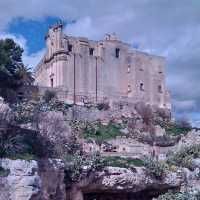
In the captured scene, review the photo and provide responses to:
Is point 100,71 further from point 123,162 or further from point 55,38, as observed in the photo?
point 123,162

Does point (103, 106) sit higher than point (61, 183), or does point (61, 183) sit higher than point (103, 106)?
point (103, 106)

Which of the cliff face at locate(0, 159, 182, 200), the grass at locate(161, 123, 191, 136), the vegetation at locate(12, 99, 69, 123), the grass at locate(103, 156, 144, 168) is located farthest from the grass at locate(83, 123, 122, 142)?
the cliff face at locate(0, 159, 182, 200)

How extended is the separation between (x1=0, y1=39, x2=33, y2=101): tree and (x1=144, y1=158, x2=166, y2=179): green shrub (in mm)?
14361

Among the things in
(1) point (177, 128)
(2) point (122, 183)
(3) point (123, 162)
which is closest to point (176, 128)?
(1) point (177, 128)

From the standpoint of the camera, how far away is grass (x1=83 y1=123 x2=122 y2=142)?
31.1 meters

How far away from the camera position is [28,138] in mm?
21656

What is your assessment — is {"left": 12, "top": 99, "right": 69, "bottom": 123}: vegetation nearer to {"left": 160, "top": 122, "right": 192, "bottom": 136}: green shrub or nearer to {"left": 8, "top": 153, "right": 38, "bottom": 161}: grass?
{"left": 8, "top": 153, "right": 38, "bottom": 161}: grass

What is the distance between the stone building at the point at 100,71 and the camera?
148 ft

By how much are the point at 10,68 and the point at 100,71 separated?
43.2 ft

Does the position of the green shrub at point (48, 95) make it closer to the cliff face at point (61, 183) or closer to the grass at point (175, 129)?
the grass at point (175, 129)

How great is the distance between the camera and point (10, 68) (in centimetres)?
3625

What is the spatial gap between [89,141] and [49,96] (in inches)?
424

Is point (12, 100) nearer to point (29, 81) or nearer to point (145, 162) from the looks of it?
point (29, 81)

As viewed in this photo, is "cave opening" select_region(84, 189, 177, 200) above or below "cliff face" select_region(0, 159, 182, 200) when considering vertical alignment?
below
